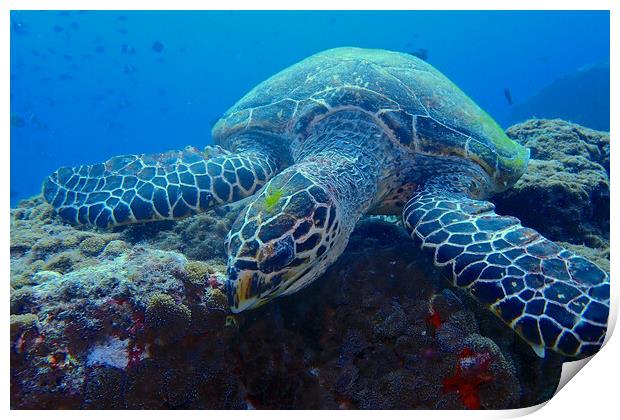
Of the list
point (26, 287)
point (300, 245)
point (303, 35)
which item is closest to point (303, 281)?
point (300, 245)

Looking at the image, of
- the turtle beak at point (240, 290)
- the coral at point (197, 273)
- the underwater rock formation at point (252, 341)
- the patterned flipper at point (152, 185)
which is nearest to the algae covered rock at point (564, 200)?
the underwater rock formation at point (252, 341)

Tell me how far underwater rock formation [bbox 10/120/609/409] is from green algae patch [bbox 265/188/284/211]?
0.47 m

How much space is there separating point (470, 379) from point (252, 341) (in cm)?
110

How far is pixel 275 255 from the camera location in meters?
1.89

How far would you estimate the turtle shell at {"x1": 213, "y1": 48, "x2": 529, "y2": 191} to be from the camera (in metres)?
3.06

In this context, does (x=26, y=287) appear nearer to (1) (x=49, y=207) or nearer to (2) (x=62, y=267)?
(2) (x=62, y=267)

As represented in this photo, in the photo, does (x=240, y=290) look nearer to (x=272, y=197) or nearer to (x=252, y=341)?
(x=252, y=341)

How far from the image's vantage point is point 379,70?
11.5 ft

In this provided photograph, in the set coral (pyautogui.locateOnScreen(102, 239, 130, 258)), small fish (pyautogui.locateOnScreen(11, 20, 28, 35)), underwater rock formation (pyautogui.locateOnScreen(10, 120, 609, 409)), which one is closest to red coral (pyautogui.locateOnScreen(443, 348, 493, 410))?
underwater rock formation (pyautogui.locateOnScreen(10, 120, 609, 409))

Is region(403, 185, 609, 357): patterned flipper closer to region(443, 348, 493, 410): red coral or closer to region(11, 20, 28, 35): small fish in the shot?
region(443, 348, 493, 410): red coral

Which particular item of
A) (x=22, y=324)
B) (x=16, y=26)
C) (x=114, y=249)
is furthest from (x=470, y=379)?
(x=16, y=26)

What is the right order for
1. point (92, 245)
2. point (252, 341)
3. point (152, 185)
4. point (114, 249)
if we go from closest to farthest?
point (252, 341)
point (114, 249)
point (92, 245)
point (152, 185)
